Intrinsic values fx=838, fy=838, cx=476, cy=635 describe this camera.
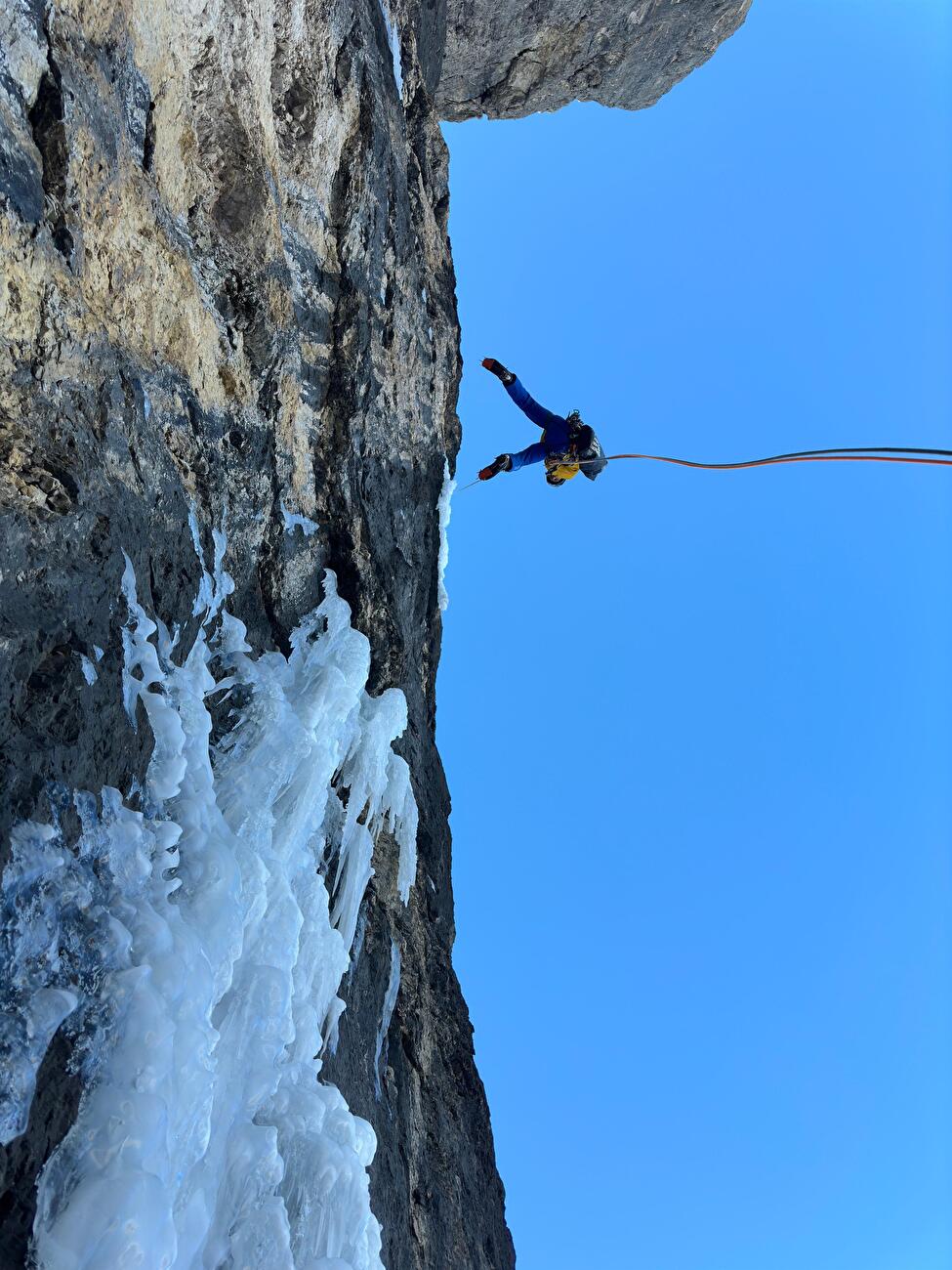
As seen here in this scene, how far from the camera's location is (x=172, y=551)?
3814 millimetres

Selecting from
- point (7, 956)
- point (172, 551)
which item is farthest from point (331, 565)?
point (7, 956)

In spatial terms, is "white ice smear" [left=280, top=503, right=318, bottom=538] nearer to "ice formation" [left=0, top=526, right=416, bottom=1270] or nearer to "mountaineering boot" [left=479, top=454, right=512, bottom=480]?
"ice formation" [left=0, top=526, right=416, bottom=1270]

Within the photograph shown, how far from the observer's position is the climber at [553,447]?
7590mm

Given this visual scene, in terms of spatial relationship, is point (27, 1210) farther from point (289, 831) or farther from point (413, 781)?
point (413, 781)

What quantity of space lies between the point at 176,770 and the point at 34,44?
8.74ft

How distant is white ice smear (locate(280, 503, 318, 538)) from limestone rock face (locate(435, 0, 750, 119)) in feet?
21.5

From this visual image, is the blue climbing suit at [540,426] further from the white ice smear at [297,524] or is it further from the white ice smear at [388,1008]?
the white ice smear at [388,1008]

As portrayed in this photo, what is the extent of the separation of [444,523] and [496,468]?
685mm

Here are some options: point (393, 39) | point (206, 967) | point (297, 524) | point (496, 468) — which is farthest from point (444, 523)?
point (206, 967)

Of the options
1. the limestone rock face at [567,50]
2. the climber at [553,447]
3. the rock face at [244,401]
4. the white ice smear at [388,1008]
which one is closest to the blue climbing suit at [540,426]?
the climber at [553,447]

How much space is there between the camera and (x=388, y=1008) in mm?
5992

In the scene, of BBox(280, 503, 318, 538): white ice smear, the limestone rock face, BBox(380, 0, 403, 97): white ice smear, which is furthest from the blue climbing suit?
the limestone rock face

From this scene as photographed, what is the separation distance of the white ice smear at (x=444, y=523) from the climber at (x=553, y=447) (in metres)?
0.38

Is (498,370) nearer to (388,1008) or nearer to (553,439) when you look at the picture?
(553,439)
